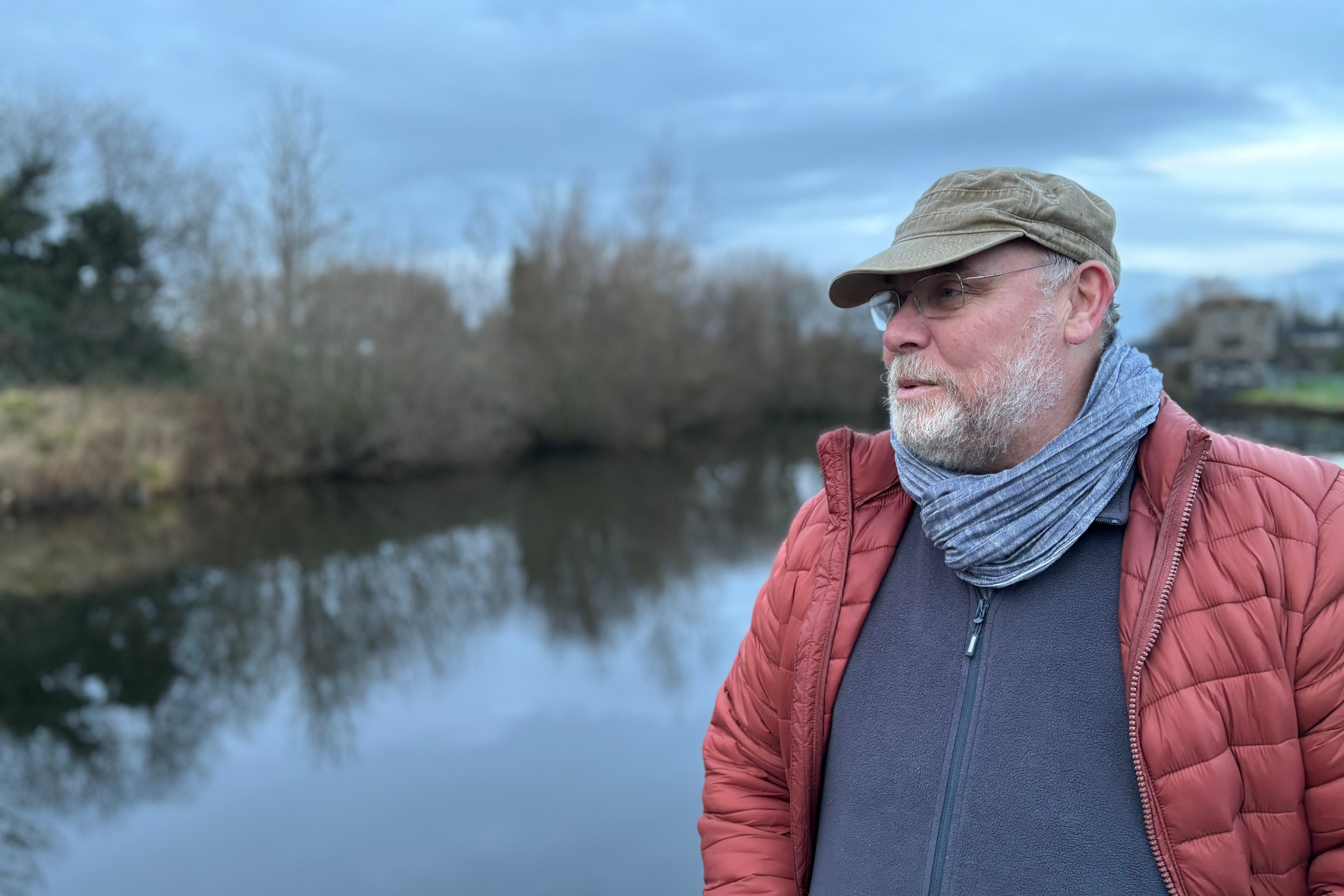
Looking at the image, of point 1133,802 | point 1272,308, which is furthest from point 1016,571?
point 1272,308

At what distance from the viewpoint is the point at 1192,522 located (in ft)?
4.41

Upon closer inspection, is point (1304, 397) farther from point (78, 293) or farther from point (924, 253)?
point (78, 293)

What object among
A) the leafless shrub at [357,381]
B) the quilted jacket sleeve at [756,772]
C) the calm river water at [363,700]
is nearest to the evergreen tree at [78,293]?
the leafless shrub at [357,381]

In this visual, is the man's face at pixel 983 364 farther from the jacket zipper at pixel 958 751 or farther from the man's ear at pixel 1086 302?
the jacket zipper at pixel 958 751

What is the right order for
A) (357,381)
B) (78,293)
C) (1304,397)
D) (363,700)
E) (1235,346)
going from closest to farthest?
(363,700) → (1304,397) → (1235,346) → (357,381) → (78,293)

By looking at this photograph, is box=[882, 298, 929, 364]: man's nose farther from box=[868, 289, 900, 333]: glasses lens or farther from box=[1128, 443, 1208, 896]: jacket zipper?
box=[1128, 443, 1208, 896]: jacket zipper

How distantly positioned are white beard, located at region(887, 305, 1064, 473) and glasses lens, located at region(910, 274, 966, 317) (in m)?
0.08

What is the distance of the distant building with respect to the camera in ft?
54.4

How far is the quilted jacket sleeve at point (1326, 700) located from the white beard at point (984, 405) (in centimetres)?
43

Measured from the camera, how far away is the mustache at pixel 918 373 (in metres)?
1.54

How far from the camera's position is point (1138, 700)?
1306mm

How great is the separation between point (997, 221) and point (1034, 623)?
0.60 metres

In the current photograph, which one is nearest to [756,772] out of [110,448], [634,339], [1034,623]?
[1034,623]

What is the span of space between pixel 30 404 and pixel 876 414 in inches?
1137
